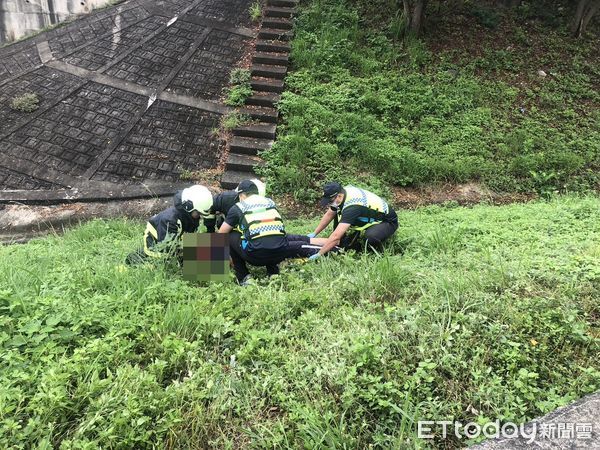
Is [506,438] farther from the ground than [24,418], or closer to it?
farther from the ground

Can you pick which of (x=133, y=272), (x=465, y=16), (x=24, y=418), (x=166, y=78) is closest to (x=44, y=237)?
(x=133, y=272)

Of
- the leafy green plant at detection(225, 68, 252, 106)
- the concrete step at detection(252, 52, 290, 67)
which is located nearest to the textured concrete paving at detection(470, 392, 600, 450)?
the leafy green plant at detection(225, 68, 252, 106)

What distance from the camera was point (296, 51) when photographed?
9.97 metres

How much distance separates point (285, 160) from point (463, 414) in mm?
6381

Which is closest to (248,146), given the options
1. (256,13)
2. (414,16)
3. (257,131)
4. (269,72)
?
(257,131)

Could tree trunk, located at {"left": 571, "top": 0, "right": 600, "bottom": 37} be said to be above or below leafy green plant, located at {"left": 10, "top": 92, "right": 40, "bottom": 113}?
above

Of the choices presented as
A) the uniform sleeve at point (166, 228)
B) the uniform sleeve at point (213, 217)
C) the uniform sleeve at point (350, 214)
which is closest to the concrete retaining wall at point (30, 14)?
the uniform sleeve at point (213, 217)

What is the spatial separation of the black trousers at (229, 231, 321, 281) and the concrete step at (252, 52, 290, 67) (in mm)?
5933

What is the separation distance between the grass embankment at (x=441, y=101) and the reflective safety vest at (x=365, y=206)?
238 centimetres

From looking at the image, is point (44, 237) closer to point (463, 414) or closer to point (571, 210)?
point (463, 414)

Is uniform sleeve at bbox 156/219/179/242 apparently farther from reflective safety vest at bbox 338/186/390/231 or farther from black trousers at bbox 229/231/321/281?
reflective safety vest at bbox 338/186/390/231

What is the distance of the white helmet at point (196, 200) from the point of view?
15.2ft

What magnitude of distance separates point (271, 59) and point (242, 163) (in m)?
3.17

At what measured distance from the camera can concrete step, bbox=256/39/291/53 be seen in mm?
10180
